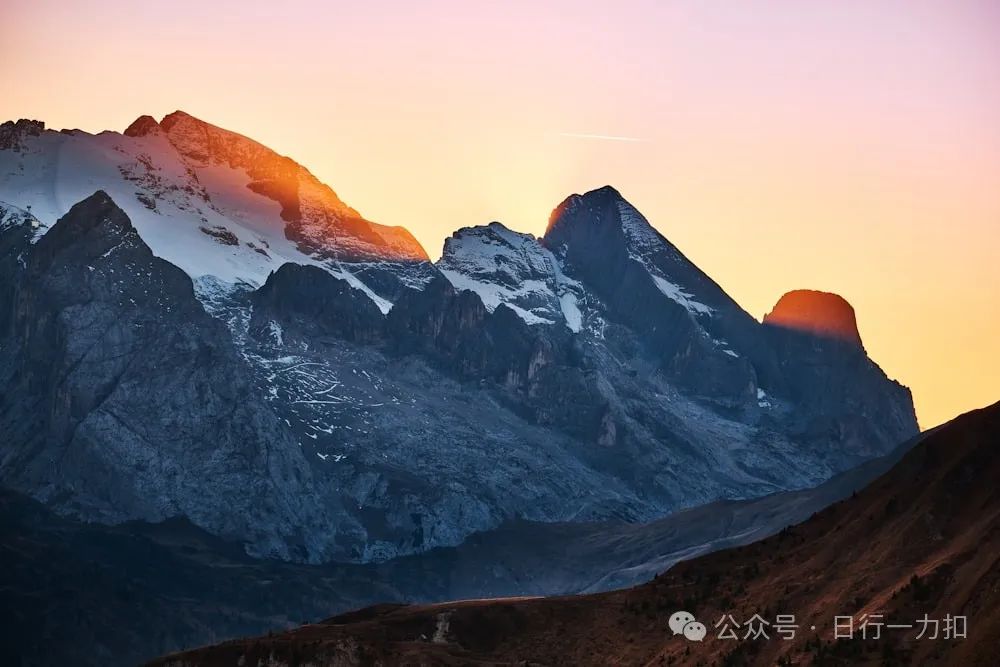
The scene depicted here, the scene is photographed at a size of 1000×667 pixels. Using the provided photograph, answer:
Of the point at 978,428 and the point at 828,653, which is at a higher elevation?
the point at 978,428

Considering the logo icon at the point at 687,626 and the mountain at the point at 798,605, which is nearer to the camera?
the mountain at the point at 798,605

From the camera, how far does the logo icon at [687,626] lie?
152750 mm

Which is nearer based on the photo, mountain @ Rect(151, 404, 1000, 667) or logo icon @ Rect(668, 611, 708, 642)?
mountain @ Rect(151, 404, 1000, 667)

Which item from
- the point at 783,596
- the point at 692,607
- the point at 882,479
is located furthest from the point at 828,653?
the point at 882,479

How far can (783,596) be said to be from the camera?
151750 millimetres

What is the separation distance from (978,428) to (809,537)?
20.2m

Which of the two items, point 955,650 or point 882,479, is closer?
point 955,650

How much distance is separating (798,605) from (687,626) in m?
11.8

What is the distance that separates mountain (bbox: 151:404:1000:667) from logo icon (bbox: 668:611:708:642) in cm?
82

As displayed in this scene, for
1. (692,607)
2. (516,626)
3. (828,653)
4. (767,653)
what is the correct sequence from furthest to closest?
(516,626), (692,607), (767,653), (828,653)

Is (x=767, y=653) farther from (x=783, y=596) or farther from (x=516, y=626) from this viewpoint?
(x=516, y=626)

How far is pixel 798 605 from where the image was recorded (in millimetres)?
148750

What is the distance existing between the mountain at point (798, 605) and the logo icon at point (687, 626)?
0.82 m

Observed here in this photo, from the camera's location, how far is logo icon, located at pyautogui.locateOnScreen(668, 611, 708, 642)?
6014 inches
